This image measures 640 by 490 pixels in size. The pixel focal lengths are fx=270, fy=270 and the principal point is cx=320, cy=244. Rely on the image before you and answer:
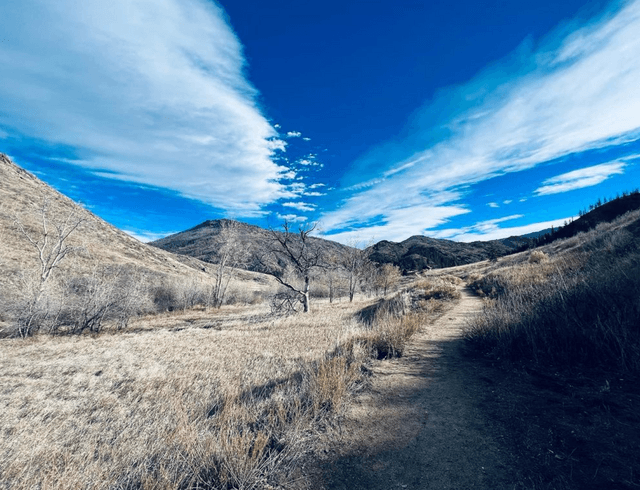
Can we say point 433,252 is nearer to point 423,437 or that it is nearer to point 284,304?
point 284,304

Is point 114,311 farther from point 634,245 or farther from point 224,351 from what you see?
point 634,245

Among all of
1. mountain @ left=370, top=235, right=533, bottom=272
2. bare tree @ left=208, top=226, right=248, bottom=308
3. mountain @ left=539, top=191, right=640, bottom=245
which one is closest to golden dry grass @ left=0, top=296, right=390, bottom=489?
bare tree @ left=208, top=226, right=248, bottom=308

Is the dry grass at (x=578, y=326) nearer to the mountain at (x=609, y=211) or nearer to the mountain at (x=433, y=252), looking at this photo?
the mountain at (x=609, y=211)

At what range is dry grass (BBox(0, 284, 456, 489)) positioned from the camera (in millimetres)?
3037

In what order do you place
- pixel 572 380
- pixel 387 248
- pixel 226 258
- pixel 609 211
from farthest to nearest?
pixel 387 248
pixel 609 211
pixel 226 258
pixel 572 380

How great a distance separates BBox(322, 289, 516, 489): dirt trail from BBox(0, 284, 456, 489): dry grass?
542 mm

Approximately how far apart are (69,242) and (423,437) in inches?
1832

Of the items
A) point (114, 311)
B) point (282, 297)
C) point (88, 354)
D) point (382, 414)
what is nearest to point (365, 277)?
point (282, 297)

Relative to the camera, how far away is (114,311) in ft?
61.7

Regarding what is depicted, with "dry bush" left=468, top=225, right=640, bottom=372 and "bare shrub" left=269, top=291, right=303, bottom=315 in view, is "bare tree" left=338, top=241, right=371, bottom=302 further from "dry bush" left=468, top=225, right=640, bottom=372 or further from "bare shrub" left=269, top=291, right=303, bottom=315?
"dry bush" left=468, top=225, right=640, bottom=372

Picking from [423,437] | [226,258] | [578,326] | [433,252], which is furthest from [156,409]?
[433,252]

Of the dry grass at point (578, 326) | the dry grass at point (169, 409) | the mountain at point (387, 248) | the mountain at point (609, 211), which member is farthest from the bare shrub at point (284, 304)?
the mountain at point (609, 211)

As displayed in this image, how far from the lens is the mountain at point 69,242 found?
83.6ft

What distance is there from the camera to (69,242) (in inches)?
1385
